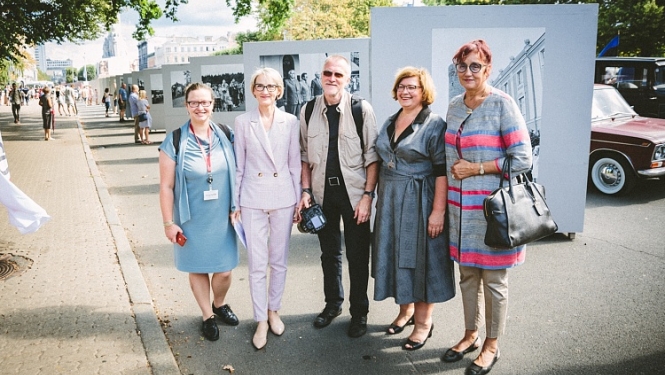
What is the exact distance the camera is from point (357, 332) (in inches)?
162

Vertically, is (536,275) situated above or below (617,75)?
below

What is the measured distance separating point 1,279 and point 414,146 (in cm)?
443

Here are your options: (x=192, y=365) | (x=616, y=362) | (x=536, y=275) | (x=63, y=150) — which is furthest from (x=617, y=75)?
(x=63, y=150)

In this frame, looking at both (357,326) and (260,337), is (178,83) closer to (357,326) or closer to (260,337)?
(260,337)

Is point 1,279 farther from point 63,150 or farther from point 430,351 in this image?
point 63,150

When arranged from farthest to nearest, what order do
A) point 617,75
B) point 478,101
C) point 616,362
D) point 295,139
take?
point 617,75 < point 295,139 < point 616,362 < point 478,101

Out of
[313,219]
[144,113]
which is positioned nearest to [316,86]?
[313,219]

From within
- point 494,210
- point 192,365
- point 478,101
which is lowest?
point 192,365

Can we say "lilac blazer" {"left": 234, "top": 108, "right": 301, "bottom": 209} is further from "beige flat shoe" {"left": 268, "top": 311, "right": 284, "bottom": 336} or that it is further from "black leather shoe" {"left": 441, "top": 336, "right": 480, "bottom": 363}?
"black leather shoe" {"left": 441, "top": 336, "right": 480, "bottom": 363}

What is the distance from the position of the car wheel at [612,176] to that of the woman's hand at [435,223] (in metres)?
6.87

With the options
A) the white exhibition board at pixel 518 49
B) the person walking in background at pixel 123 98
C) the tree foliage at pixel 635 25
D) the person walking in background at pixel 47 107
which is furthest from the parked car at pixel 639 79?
the person walking in background at pixel 123 98

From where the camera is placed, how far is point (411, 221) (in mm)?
3695

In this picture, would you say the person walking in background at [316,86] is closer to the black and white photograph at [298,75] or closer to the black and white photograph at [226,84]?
the black and white photograph at [298,75]

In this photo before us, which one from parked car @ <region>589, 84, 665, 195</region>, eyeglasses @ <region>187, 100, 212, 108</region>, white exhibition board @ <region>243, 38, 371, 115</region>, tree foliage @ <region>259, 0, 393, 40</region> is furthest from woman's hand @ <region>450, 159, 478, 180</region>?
tree foliage @ <region>259, 0, 393, 40</region>
